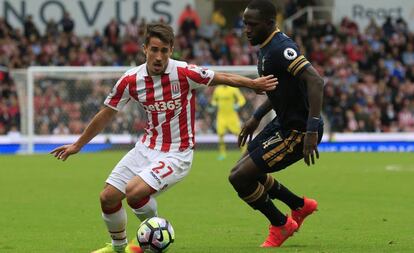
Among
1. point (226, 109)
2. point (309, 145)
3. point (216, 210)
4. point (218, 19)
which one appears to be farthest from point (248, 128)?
point (218, 19)

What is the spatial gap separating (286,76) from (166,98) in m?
1.19

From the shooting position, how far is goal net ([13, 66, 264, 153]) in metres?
28.5

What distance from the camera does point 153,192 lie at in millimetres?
8805

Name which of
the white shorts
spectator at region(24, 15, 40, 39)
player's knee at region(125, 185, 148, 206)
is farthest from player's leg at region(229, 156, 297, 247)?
spectator at region(24, 15, 40, 39)

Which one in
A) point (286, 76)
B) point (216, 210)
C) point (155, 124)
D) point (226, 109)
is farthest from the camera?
point (226, 109)

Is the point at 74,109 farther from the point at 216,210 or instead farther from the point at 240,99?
the point at 216,210

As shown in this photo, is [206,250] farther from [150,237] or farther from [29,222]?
[29,222]

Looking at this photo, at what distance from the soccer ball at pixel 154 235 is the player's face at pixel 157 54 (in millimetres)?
1232

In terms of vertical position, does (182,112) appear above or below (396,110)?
above

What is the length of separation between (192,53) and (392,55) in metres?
6.54

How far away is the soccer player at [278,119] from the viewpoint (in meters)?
9.29

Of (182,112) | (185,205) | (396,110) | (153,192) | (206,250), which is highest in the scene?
(182,112)

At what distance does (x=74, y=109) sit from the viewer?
1141 inches

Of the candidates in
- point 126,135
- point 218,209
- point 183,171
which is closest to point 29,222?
point 218,209
